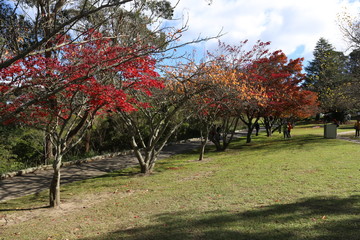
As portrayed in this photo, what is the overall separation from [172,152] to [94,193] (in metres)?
8.91

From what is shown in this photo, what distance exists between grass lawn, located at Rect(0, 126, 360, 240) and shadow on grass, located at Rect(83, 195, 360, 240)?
1cm

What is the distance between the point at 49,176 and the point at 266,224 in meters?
8.40

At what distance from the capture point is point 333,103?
1088 inches

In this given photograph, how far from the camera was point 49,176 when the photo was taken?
984 centimetres

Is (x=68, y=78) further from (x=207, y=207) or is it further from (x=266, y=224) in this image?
(x=266, y=224)

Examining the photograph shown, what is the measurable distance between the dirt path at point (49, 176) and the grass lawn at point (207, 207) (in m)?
0.83

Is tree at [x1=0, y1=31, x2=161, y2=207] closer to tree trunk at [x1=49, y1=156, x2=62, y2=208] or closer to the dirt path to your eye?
tree trunk at [x1=49, y1=156, x2=62, y2=208]

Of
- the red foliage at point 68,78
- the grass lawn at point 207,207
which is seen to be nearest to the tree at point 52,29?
the red foliage at point 68,78

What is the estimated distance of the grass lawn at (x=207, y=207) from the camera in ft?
13.1

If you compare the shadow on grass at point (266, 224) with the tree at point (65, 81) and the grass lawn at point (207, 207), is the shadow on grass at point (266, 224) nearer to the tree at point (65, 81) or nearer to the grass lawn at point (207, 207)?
the grass lawn at point (207, 207)

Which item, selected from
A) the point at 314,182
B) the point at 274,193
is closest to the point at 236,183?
the point at 274,193

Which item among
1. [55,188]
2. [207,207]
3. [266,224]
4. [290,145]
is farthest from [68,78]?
[290,145]

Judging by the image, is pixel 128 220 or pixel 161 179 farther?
pixel 161 179

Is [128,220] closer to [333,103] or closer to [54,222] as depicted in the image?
[54,222]
